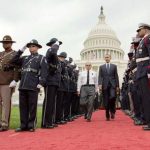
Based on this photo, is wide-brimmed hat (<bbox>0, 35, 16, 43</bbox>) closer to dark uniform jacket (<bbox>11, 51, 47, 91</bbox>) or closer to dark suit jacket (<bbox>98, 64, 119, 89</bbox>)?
dark uniform jacket (<bbox>11, 51, 47, 91</bbox>)

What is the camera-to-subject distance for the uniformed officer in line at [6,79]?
769 cm

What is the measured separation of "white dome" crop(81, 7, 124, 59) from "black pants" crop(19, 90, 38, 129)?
97.7 m

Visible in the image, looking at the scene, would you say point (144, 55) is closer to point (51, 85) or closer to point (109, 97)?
point (51, 85)

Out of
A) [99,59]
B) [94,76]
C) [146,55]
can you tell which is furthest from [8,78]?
[99,59]

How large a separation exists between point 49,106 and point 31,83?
3.20 feet

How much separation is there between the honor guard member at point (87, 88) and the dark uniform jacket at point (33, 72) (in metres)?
3.77

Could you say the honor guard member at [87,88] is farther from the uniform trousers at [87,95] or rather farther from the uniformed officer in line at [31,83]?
the uniformed officer in line at [31,83]

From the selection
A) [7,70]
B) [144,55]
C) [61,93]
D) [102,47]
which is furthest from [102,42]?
[144,55]

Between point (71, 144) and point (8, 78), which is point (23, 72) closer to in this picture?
point (8, 78)

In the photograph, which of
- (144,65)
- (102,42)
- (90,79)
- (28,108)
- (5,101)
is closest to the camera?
(144,65)

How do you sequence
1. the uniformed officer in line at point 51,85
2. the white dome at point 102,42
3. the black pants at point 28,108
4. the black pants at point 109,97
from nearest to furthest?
the black pants at point 28,108
the uniformed officer in line at point 51,85
the black pants at point 109,97
the white dome at point 102,42

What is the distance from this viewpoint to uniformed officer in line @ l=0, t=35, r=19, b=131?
7688 mm

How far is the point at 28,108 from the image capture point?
24.8 feet

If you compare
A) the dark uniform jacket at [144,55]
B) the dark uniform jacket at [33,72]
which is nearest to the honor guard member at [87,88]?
the dark uniform jacket at [33,72]
